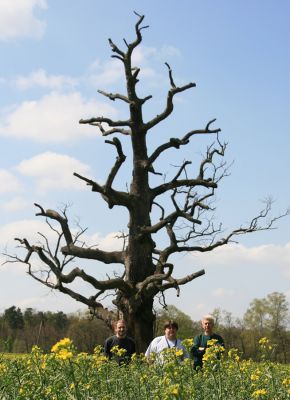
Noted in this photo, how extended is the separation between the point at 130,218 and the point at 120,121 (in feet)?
9.47

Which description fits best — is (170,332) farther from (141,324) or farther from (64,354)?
(141,324)

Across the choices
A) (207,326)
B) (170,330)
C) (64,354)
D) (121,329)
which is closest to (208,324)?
(207,326)

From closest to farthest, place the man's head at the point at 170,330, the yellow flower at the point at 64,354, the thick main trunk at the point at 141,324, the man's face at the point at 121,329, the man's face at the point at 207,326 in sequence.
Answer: the yellow flower at the point at 64,354 < the man's head at the point at 170,330 < the man's face at the point at 207,326 < the man's face at the point at 121,329 < the thick main trunk at the point at 141,324

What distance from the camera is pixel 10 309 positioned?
240 ft

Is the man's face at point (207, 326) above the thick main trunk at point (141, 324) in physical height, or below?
below

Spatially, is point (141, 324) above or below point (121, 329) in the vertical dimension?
above

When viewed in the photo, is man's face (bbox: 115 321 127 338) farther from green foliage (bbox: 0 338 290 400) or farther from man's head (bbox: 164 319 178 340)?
green foliage (bbox: 0 338 290 400)

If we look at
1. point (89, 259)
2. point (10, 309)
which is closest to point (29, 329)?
point (10, 309)

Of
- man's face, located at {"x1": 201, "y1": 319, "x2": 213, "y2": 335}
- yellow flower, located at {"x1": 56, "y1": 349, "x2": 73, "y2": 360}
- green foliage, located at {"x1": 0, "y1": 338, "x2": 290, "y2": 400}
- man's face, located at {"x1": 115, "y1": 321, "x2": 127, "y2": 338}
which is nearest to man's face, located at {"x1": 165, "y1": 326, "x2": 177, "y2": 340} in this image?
man's face, located at {"x1": 201, "y1": 319, "x2": 213, "y2": 335}

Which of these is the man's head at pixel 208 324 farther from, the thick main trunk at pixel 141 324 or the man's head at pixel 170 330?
the thick main trunk at pixel 141 324

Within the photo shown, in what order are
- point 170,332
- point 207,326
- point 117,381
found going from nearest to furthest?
1. point 117,381
2. point 170,332
3. point 207,326

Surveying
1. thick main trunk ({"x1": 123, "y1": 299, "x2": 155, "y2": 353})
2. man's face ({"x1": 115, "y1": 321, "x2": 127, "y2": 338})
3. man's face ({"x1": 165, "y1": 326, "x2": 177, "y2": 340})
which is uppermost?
thick main trunk ({"x1": 123, "y1": 299, "x2": 155, "y2": 353})

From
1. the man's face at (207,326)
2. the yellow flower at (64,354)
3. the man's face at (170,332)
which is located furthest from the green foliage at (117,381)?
the man's face at (207,326)

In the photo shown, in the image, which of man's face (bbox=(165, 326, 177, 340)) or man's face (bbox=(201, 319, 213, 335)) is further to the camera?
man's face (bbox=(201, 319, 213, 335))
